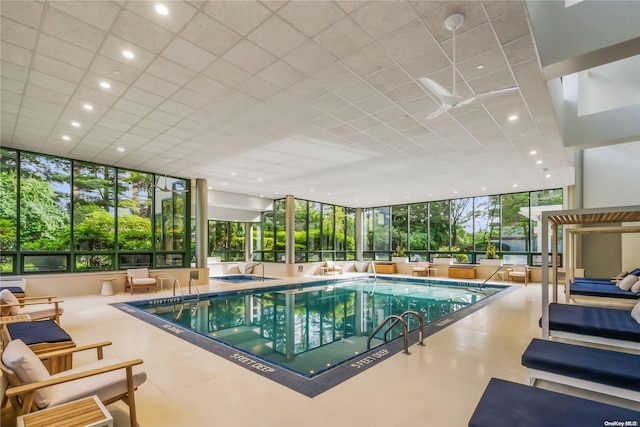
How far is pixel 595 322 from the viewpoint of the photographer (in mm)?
3918

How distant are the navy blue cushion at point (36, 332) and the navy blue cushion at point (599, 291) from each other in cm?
870

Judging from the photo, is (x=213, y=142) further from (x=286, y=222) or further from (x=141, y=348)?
(x=286, y=222)

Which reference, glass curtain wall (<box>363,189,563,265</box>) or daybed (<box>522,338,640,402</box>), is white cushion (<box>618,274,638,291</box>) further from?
daybed (<box>522,338,640,402</box>)

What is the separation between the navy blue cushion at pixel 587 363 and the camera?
2.52m

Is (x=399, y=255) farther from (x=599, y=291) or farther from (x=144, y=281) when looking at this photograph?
(x=144, y=281)

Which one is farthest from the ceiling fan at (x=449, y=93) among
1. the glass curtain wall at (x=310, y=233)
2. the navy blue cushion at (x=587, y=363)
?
the glass curtain wall at (x=310, y=233)

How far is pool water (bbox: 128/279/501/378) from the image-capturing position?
4.93 metres

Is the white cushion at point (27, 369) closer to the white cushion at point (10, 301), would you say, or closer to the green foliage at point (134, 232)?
the white cushion at point (10, 301)

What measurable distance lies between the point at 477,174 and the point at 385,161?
11.7 feet

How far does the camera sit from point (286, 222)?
1462 centimetres

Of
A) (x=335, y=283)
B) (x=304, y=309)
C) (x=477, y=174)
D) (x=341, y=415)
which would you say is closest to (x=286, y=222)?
(x=335, y=283)

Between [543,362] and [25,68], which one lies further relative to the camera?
[25,68]

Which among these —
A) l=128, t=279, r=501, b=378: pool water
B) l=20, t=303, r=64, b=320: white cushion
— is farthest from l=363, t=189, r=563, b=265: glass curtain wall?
l=20, t=303, r=64, b=320: white cushion

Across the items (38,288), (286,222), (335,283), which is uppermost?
(286,222)
